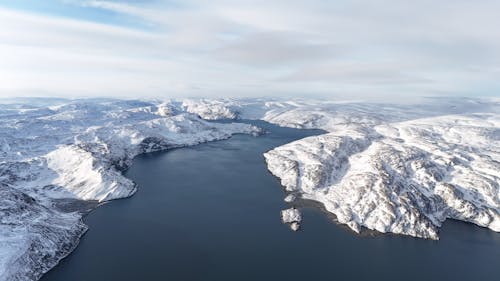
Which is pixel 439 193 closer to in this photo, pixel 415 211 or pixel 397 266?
pixel 415 211

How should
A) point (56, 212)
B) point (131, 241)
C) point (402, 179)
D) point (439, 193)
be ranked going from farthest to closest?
point (402, 179) < point (439, 193) < point (56, 212) < point (131, 241)

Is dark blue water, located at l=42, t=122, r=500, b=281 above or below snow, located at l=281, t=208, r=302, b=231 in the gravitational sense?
below

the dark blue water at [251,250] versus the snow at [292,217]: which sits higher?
the snow at [292,217]

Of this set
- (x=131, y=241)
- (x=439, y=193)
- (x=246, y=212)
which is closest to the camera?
(x=131, y=241)

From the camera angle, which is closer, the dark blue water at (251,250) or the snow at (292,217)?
the dark blue water at (251,250)

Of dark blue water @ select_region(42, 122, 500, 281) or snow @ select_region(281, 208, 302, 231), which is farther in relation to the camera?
snow @ select_region(281, 208, 302, 231)

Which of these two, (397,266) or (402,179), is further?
(402,179)

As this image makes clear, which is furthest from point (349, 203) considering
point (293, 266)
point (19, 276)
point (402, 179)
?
point (19, 276)
